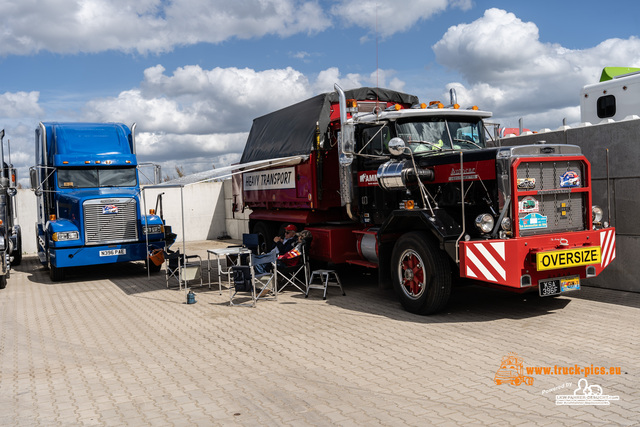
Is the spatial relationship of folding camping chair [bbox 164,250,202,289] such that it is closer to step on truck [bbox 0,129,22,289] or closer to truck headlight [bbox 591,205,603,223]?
step on truck [bbox 0,129,22,289]

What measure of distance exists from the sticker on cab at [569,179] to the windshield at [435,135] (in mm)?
1537

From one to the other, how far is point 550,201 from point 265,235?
6.53 meters

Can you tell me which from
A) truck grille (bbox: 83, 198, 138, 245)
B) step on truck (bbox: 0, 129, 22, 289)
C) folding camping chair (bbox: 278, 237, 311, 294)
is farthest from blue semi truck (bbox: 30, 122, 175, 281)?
folding camping chair (bbox: 278, 237, 311, 294)

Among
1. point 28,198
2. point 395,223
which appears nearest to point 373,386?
point 395,223

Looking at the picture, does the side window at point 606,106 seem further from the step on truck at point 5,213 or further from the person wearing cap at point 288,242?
the step on truck at point 5,213

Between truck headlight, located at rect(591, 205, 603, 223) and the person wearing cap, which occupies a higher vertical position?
truck headlight, located at rect(591, 205, 603, 223)

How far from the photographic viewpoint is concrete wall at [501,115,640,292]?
8297mm

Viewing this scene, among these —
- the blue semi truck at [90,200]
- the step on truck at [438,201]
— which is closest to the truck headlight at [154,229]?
the blue semi truck at [90,200]

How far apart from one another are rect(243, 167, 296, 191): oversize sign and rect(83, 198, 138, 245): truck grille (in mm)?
2530

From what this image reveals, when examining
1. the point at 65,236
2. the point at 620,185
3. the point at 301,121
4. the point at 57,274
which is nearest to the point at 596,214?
the point at 620,185

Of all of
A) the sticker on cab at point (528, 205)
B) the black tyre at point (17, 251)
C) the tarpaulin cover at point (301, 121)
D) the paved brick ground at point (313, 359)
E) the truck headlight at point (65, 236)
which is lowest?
the paved brick ground at point (313, 359)

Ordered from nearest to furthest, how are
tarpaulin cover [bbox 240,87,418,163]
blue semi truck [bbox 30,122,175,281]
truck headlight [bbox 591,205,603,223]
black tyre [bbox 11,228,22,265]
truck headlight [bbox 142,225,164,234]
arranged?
truck headlight [bbox 591,205,603,223]
tarpaulin cover [bbox 240,87,418,163]
blue semi truck [bbox 30,122,175,281]
truck headlight [bbox 142,225,164,234]
black tyre [bbox 11,228,22,265]

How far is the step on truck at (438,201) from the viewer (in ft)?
22.7

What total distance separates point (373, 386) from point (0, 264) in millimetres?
8838
